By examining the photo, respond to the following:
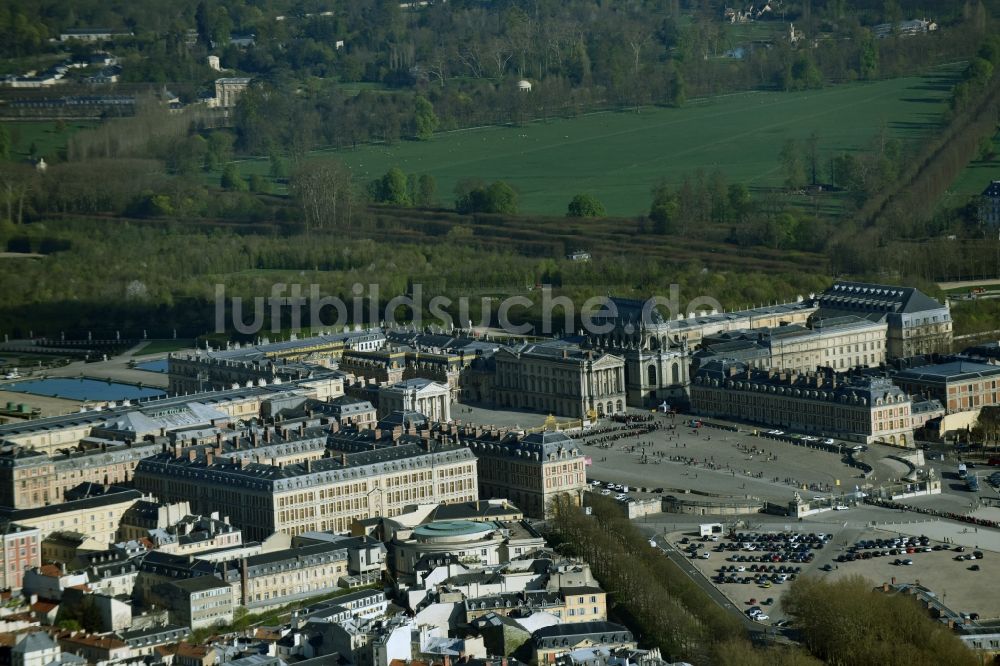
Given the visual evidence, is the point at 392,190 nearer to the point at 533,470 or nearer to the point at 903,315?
the point at 903,315

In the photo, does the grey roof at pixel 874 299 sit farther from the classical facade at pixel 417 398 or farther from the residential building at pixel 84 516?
the residential building at pixel 84 516

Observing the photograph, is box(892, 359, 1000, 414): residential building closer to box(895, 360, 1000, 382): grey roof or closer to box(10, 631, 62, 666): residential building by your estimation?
box(895, 360, 1000, 382): grey roof

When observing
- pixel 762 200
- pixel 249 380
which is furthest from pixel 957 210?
pixel 249 380

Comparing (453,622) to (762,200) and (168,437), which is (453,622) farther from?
(762,200)

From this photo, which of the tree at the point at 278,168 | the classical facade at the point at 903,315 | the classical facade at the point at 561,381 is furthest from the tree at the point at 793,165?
the classical facade at the point at 561,381

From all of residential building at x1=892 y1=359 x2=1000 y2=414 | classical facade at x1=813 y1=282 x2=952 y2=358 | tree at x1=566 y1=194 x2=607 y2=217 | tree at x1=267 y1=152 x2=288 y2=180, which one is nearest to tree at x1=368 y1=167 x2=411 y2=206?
tree at x1=267 y1=152 x2=288 y2=180
